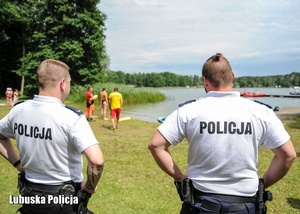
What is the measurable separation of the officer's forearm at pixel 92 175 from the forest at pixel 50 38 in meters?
31.2

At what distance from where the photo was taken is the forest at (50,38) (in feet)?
105

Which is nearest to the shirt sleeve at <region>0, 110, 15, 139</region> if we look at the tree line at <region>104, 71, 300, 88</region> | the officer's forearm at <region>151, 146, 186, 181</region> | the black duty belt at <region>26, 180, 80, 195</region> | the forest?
the black duty belt at <region>26, 180, 80, 195</region>

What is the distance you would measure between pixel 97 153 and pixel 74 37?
112ft

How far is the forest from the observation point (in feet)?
105

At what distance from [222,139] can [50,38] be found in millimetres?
35107

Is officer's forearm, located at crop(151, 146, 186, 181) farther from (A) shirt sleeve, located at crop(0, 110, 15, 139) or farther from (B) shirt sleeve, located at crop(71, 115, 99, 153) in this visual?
(A) shirt sleeve, located at crop(0, 110, 15, 139)

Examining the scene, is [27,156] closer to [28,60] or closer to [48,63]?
[48,63]

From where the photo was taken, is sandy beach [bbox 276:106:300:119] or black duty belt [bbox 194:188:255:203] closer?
black duty belt [bbox 194:188:255:203]

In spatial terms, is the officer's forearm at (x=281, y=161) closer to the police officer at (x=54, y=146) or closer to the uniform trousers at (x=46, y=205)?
the police officer at (x=54, y=146)

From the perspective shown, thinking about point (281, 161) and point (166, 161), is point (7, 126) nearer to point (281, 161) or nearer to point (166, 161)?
point (166, 161)

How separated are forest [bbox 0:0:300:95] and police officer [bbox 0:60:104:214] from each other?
3100 centimetres

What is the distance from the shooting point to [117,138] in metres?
11.4

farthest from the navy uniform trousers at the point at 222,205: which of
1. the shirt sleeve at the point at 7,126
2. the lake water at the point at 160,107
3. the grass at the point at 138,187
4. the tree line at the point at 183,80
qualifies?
the tree line at the point at 183,80

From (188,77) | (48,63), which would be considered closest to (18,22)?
(48,63)
